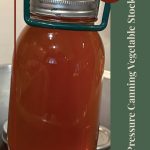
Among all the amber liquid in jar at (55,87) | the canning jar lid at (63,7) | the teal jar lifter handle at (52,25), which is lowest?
the amber liquid in jar at (55,87)

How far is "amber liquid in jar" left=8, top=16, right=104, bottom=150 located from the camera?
36 cm

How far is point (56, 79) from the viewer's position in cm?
36

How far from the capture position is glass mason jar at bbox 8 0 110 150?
36 centimetres

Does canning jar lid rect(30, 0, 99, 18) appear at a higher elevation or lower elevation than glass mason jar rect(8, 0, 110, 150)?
higher

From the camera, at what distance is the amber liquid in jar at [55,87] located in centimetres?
36

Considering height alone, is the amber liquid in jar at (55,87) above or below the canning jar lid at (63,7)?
below

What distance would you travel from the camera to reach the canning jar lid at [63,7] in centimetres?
34

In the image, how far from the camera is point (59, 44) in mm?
356

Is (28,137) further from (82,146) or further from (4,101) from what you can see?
(4,101)

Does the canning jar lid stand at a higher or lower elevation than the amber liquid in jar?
higher

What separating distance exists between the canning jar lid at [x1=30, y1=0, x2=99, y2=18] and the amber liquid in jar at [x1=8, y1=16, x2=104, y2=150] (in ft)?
0.07

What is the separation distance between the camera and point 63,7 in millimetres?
343

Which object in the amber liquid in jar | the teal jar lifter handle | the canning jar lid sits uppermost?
the canning jar lid

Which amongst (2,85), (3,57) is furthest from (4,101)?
(3,57)
